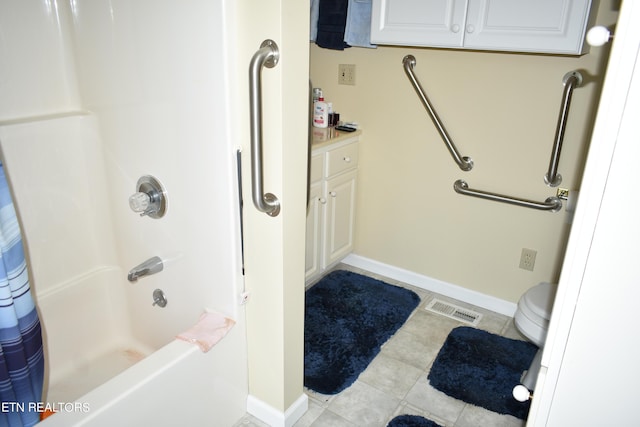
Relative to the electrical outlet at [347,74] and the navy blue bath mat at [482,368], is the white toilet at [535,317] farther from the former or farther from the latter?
the electrical outlet at [347,74]

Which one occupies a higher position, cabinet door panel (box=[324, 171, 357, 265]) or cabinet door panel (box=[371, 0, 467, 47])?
cabinet door panel (box=[371, 0, 467, 47])

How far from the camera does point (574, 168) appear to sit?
6.99 feet

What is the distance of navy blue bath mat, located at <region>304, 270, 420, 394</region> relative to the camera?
208 centimetres

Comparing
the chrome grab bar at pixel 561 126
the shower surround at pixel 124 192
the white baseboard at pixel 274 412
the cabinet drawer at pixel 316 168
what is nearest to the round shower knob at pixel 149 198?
the shower surround at pixel 124 192

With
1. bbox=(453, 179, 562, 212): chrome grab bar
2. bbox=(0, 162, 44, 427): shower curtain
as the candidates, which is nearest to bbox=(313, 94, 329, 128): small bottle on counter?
bbox=(453, 179, 562, 212): chrome grab bar

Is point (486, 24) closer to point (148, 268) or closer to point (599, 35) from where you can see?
point (599, 35)

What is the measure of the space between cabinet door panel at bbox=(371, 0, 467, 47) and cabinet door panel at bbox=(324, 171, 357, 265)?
0.79 meters

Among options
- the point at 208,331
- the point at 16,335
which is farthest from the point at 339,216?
the point at 16,335

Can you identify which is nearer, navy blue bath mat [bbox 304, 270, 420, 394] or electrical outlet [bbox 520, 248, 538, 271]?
navy blue bath mat [bbox 304, 270, 420, 394]

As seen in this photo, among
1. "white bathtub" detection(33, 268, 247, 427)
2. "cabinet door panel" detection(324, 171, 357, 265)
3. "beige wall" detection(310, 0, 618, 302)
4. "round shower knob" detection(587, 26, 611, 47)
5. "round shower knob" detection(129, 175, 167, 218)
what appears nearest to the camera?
"round shower knob" detection(587, 26, 611, 47)

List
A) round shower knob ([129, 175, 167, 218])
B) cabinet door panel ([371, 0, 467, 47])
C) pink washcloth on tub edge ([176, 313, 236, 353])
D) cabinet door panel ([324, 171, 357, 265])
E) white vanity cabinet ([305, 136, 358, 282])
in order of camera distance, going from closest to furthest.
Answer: pink washcloth on tub edge ([176, 313, 236, 353]) → round shower knob ([129, 175, 167, 218]) → cabinet door panel ([371, 0, 467, 47]) → white vanity cabinet ([305, 136, 358, 282]) → cabinet door panel ([324, 171, 357, 265])

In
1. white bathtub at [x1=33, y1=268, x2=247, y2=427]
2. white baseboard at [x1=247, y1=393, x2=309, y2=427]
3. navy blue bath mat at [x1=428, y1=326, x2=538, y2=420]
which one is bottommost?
navy blue bath mat at [x1=428, y1=326, x2=538, y2=420]

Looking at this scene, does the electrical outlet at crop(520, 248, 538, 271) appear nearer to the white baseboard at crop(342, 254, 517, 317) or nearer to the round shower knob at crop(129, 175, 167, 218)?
the white baseboard at crop(342, 254, 517, 317)

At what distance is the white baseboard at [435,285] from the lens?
2.54 m
